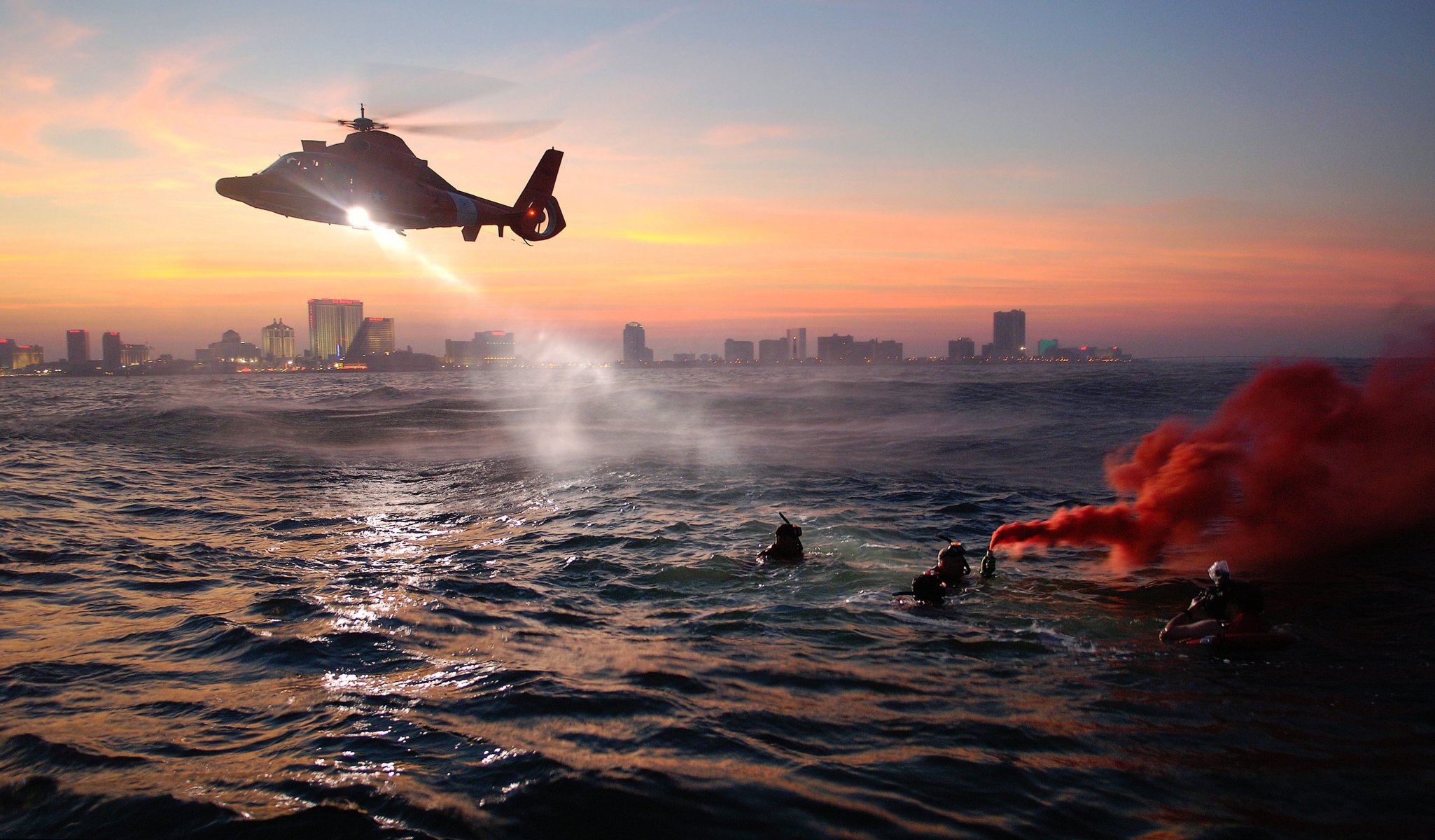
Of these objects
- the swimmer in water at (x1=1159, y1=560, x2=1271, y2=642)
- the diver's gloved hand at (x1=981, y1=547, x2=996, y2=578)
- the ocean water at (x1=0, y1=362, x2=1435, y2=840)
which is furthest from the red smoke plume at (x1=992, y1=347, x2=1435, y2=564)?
the swimmer in water at (x1=1159, y1=560, x2=1271, y2=642)

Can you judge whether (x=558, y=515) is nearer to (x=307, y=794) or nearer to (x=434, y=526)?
(x=434, y=526)

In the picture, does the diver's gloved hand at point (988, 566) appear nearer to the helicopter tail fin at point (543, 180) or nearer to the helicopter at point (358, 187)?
the helicopter at point (358, 187)

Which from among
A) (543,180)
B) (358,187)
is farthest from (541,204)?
(358,187)

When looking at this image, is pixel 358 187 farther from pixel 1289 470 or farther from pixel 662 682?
pixel 1289 470

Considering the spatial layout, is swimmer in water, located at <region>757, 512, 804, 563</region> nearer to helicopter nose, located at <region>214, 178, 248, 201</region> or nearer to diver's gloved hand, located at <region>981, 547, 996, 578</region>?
diver's gloved hand, located at <region>981, 547, 996, 578</region>

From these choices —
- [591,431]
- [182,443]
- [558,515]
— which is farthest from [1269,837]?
[182,443]

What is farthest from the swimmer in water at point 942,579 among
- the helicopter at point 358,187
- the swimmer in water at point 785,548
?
the helicopter at point 358,187
